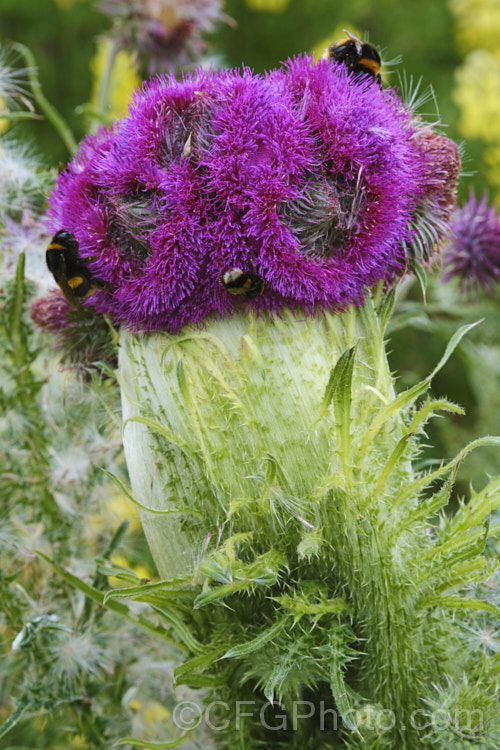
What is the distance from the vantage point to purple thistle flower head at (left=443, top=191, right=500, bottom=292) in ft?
4.25

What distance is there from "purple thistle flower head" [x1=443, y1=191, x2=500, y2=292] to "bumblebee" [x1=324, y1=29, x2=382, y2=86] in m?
0.41

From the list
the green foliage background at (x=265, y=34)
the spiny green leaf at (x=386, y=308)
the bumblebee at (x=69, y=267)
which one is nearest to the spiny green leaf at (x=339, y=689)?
the spiny green leaf at (x=386, y=308)

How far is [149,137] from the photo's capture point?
0.84 meters

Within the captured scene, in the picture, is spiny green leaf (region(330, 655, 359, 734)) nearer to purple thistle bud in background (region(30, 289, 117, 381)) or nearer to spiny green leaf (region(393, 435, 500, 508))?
spiny green leaf (region(393, 435, 500, 508))

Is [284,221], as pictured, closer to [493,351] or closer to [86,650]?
[86,650]

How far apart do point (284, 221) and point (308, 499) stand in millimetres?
333

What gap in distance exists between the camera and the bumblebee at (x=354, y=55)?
3.14 feet

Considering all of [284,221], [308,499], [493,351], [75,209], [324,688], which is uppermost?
[75,209]

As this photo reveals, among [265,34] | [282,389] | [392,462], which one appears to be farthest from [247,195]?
[265,34]

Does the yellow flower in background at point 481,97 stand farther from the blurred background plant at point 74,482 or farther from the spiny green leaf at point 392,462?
the spiny green leaf at point 392,462

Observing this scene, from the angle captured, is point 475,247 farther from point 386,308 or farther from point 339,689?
point 339,689

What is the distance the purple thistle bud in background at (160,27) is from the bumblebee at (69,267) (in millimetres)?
826

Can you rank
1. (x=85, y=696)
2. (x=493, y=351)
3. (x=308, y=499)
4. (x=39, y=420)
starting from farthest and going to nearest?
(x=493, y=351)
(x=39, y=420)
(x=85, y=696)
(x=308, y=499)

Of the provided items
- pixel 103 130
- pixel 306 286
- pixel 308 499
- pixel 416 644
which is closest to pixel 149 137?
pixel 103 130
